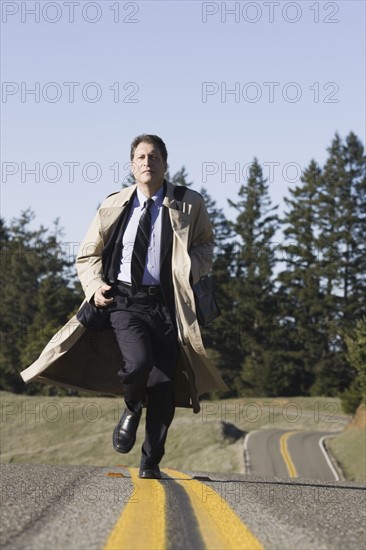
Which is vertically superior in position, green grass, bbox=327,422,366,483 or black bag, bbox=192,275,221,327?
black bag, bbox=192,275,221,327

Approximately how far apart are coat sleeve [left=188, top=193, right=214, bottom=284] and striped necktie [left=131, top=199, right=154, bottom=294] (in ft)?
1.35

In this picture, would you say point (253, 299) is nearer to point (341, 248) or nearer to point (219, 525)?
point (341, 248)

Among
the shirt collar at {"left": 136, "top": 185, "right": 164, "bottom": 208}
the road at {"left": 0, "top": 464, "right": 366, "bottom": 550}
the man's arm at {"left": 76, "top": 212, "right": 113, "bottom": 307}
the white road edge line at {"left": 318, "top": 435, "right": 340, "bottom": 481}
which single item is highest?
the shirt collar at {"left": 136, "top": 185, "right": 164, "bottom": 208}

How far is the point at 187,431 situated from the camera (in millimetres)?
49000

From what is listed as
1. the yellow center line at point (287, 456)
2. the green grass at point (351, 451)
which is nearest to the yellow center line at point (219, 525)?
the green grass at point (351, 451)

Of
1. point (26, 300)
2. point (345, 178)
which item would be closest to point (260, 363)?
point (345, 178)

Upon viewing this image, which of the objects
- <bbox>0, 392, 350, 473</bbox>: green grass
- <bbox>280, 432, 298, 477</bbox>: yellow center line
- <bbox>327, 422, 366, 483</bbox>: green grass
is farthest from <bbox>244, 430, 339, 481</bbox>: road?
<bbox>0, 392, 350, 473</bbox>: green grass

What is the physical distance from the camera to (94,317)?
305 inches

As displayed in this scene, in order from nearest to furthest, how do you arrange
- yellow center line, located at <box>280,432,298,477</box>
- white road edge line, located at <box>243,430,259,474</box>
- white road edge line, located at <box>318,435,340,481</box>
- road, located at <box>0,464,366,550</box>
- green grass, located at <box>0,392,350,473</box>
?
1. road, located at <box>0,464,366,550</box>
2. white road edge line, located at <box>243,430,259,474</box>
3. yellow center line, located at <box>280,432,298,477</box>
4. white road edge line, located at <box>318,435,340,481</box>
5. green grass, located at <box>0,392,350,473</box>

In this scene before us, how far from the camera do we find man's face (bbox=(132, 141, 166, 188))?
25.2 feet

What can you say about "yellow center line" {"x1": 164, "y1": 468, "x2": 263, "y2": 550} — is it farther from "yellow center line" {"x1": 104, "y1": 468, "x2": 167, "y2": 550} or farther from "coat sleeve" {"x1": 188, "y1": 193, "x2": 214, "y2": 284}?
"coat sleeve" {"x1": 188, "y1": 193, "x2": 214, "y2": 284}

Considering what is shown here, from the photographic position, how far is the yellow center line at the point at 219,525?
12.1 ft

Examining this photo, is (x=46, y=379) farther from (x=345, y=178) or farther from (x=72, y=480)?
(x=345, y=178)

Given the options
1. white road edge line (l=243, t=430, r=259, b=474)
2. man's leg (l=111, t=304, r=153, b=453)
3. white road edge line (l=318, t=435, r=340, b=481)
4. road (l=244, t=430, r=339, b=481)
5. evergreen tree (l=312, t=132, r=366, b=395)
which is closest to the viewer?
man's leg (l=111, t=304, r=153, b=453)
